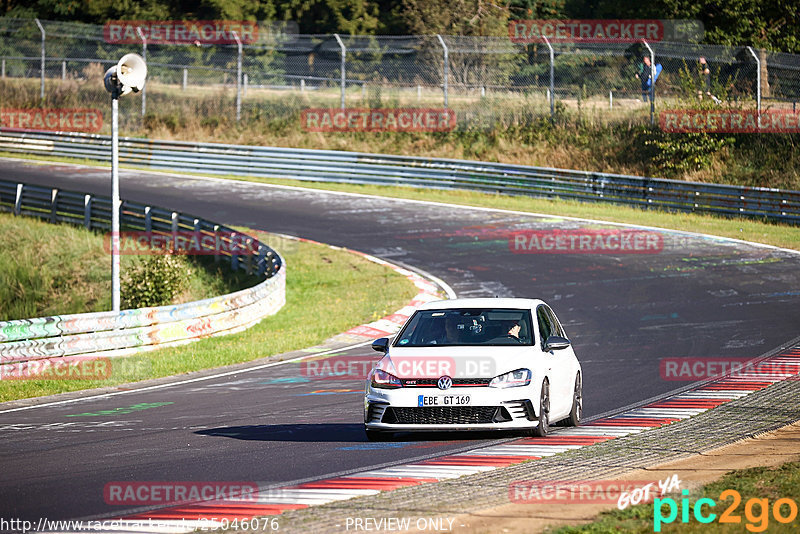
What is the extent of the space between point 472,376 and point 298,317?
38.3 feet

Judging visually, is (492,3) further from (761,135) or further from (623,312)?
(623,312)

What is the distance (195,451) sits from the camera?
32.0ft

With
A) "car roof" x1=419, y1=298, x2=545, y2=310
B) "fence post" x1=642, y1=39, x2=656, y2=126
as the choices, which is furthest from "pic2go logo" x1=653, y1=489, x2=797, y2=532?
"fence post" x1=642, y1=39, x2=656, y2=126

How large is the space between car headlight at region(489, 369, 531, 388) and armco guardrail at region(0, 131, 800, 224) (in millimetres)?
21812

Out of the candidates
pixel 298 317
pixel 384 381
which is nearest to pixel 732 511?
pixel 384 381

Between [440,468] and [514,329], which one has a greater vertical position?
[514,329]

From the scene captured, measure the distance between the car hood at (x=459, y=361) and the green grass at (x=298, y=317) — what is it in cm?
630

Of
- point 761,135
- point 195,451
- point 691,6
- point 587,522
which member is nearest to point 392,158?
point 761,135

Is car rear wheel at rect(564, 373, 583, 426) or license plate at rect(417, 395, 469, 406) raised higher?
license plate at rect(417, 395, 469, 406)

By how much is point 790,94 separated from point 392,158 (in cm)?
1340

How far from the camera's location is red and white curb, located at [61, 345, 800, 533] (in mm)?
7199

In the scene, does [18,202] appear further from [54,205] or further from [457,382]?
[457,382]

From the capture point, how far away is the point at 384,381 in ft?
32.8

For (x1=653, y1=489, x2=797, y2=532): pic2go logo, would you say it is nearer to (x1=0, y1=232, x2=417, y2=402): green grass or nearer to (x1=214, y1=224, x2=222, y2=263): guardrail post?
(x1=0, y1=232, x2=417, y2=402): green grass
